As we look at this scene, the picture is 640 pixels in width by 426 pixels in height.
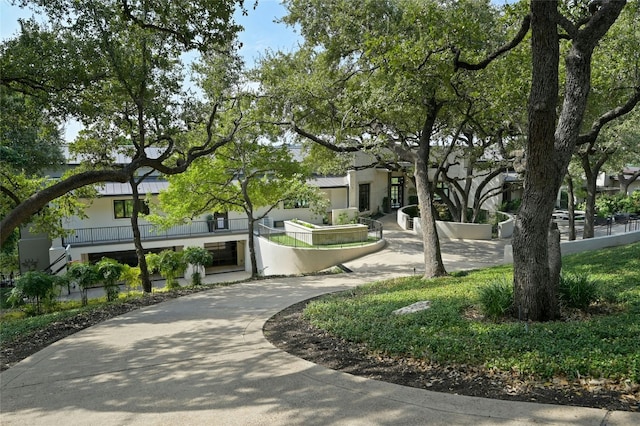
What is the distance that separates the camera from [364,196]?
33219 mm

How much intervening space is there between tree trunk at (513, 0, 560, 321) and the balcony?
61.9ft

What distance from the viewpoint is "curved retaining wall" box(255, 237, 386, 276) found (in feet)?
64.6

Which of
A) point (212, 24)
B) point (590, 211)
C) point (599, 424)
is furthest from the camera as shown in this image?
point (590, 211)

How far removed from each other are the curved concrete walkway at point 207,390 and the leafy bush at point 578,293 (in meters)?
3.14

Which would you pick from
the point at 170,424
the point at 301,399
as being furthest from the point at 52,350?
the point at 301,399

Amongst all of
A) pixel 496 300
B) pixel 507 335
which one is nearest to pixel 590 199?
pixel 496 300

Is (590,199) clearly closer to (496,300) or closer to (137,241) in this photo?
(496,300)

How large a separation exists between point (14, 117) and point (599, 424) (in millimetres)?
12486

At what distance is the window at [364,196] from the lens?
32844 mm

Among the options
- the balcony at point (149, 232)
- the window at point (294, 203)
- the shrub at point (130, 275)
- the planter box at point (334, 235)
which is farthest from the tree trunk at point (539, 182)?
the balcony at point (149, 232)

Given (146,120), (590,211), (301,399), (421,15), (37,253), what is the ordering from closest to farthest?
(301,399), (421,15), (146,120), (590,211), (37,253)

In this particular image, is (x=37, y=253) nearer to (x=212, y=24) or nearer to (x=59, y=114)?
(x=59, y=114)

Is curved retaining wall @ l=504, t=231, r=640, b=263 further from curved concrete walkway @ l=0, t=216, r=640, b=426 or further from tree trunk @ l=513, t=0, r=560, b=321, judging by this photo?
curved concrete walkway @ l=0, t=216, r=640, b=426

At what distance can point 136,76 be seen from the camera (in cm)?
1032
